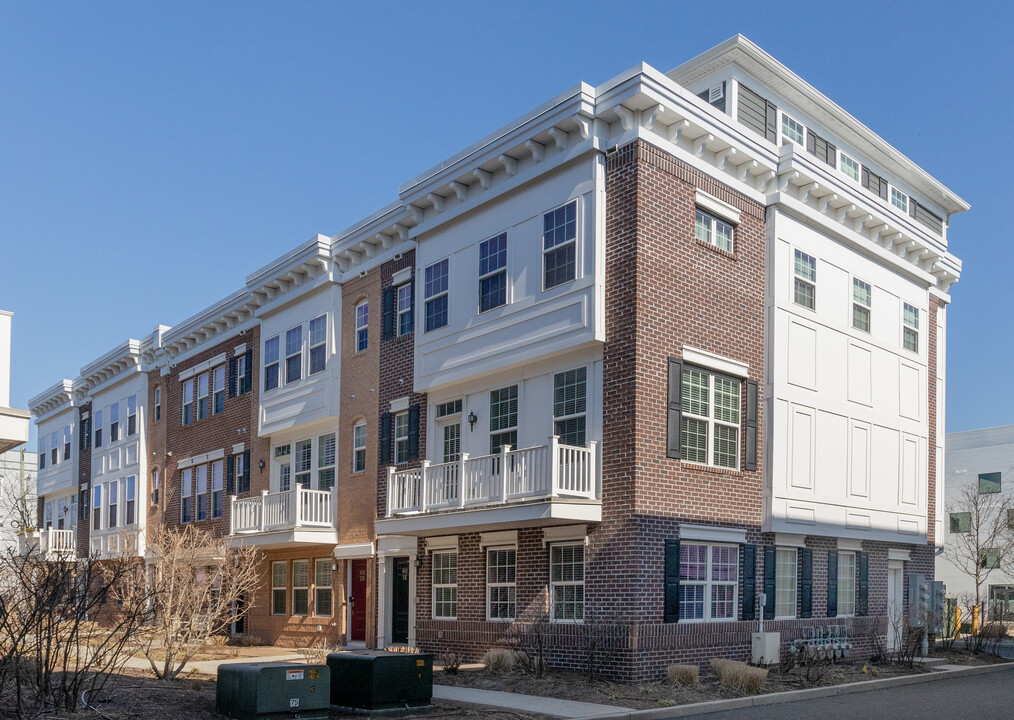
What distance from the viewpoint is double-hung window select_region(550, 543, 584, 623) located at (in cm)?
2008

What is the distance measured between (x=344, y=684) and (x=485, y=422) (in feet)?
29.7

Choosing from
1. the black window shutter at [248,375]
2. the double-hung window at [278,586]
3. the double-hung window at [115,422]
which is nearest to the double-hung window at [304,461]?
the double-hung window at [278,586]

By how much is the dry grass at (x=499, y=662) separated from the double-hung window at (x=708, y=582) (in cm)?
343

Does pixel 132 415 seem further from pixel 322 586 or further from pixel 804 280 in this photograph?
pixel 804 280

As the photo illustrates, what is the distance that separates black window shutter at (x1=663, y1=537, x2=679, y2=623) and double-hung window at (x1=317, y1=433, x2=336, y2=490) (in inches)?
464

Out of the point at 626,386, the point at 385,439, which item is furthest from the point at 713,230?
the point at 385,439

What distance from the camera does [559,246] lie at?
2091 cm

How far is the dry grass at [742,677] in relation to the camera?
17609 millimetres

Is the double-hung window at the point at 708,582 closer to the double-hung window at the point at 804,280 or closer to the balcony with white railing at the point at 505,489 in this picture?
the balcony with white railing at the point at 505,489

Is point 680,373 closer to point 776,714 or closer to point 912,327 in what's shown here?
point 776,714

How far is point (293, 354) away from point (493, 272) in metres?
9.93

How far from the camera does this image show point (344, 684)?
48.3 ft

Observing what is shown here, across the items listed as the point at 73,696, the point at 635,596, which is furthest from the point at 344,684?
the point at 635,596

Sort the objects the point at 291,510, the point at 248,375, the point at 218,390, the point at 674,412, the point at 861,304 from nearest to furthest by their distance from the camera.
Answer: the point at 674,412
the point at 861,304
the point at 291,510
the point at 248,375
the point at 218,390
